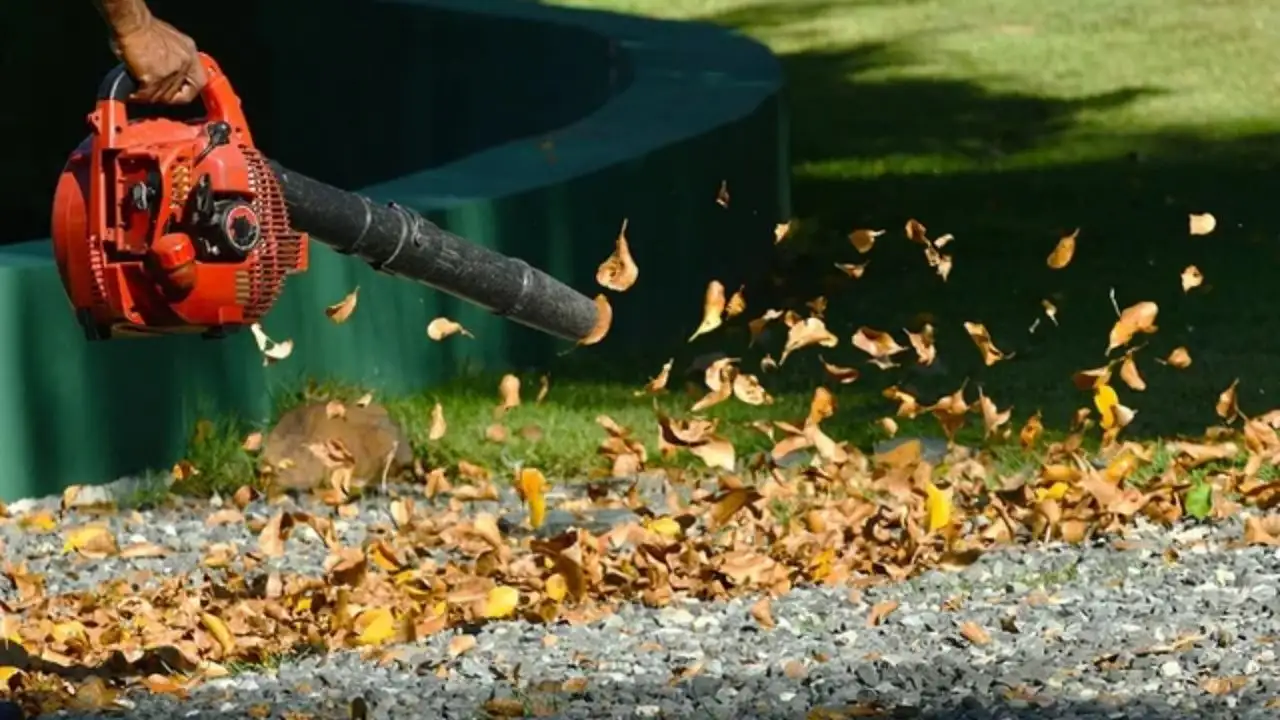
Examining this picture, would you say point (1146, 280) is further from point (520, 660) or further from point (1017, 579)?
point (520, 660)

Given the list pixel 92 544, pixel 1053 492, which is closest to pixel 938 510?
pixel 1053 492

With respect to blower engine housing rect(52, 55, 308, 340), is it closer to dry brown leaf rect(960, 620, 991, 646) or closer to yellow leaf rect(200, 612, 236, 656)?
yellow leaf rect(200, 612, 236, 656)

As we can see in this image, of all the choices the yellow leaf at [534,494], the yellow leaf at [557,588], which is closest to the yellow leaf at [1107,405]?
the yellow leaf at [534,494]

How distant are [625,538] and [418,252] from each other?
2.05 m

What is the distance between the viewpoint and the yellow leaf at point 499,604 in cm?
575

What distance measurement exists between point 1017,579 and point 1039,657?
2.62ft

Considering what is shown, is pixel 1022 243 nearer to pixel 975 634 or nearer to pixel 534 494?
pixel 534 494

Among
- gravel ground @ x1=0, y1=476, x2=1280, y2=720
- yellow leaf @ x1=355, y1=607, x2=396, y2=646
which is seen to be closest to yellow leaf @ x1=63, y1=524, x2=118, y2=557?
yellow leaf @ x1=355, y1=607, x2=396, y2=646

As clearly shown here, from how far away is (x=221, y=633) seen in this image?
5.65 meters

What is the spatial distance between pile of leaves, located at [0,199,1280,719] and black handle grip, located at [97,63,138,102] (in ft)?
3.85

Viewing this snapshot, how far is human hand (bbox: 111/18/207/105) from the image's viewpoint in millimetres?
4086

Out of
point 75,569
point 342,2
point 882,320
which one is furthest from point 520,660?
point 342,2

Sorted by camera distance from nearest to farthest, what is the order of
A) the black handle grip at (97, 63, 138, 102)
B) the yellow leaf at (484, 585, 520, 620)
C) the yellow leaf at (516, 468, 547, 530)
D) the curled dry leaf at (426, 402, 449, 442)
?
the black handle grip at (97, 63, 138, 102) → the yellow leaf at (484, 585, 520, 620) → the yellow leaf at (516, 468, 547, 530) → the curled dry leaf at (426, 402, 449, 442)

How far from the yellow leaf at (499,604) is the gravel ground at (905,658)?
59mm
